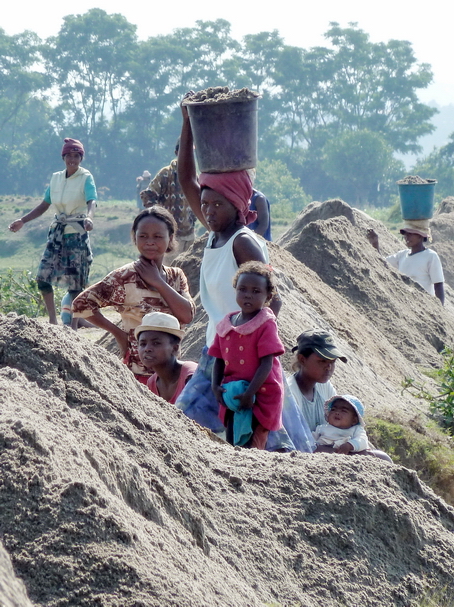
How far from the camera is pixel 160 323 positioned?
13.3 feet

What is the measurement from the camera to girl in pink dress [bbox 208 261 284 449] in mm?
3867

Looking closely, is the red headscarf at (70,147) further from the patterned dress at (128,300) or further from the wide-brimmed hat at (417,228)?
the wide-brimmed hat at (417,228)

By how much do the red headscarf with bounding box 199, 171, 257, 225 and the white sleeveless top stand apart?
0.11 m

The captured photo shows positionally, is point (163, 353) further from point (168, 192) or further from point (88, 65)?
point (88, 65)

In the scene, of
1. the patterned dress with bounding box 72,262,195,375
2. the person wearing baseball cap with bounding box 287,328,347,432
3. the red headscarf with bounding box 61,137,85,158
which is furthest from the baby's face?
the red headscarf with bounding box 61,137,85,158

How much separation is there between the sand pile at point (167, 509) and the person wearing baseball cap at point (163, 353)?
937mm

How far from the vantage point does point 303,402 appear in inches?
176

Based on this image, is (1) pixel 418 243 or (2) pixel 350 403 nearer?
(2) pixel 350 403

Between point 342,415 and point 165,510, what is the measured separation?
200cm

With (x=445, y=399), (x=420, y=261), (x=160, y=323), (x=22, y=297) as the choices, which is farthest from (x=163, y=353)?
(x=22, y=297)

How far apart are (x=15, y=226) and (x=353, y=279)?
3.66m

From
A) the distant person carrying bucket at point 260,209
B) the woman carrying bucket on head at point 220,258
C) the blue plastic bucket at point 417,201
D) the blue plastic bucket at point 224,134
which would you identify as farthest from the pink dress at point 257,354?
the blue plastic bucket at point 417,201

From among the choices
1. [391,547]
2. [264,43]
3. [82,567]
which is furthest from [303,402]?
[264,43]

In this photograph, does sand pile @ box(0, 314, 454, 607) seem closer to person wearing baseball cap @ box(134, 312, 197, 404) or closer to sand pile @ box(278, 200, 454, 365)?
person wearing baseball cap @ box(134, 312, 197, 404)
